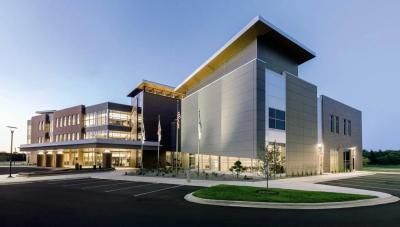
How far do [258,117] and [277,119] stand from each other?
3774 millimetres

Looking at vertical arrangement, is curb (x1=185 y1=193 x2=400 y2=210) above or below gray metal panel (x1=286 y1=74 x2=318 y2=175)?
below

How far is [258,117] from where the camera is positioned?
38.8m

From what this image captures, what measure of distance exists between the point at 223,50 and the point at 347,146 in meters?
30.4

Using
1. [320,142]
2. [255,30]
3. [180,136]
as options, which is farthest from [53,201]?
[180,136]

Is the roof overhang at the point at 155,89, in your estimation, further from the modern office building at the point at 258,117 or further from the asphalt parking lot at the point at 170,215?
the asphalt parking lot at the point at 170,215

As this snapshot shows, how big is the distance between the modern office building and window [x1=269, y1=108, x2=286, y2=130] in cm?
14

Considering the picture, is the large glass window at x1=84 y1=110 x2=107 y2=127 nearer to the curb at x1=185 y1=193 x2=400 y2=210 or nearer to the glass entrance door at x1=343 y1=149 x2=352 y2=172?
the glass entrance door at x1=343 y1=149 x2=352 y2=172

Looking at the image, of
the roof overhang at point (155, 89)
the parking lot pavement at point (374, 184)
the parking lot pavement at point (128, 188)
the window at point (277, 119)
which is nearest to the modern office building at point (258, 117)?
the window at point (277, 119)

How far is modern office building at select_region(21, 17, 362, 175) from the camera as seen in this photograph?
4000 cm

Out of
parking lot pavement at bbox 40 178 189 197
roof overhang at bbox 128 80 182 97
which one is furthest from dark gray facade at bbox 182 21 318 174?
roof overhang at bbox 128 80 182 97

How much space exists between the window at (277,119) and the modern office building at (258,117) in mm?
137

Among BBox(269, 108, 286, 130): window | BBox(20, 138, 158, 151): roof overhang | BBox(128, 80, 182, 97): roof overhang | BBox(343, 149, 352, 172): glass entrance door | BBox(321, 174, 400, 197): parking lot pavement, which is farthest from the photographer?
BBox(128, 80, 182, 97): roof overhang

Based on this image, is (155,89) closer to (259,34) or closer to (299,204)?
(259,34)

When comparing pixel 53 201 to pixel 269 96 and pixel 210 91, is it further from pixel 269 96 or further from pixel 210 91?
pixel 210 91
